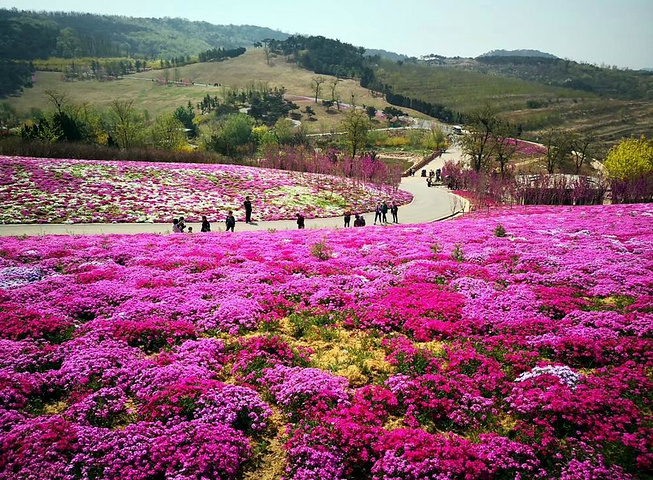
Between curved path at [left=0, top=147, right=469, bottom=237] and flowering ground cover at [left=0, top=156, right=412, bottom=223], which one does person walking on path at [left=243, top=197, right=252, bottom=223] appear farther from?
flowering ground cover at [left=0, top=156, right=412, bottom=223]

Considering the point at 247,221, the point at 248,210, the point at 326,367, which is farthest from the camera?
the point at 247,221

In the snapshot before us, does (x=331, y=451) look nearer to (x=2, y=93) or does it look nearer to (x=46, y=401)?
(x=46, y=401)

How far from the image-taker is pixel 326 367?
32.2ft

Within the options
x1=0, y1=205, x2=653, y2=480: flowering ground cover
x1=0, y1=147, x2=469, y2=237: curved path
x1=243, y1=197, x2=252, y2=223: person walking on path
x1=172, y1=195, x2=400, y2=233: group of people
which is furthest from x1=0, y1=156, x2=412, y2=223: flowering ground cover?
x1=0, y1=205, x2=653, y2=480: flowering ground cover

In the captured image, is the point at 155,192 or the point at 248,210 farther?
the point at 155,192

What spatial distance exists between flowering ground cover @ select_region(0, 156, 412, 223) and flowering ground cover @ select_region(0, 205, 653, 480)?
61.4ft

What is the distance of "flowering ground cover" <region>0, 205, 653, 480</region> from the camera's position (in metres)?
6.75

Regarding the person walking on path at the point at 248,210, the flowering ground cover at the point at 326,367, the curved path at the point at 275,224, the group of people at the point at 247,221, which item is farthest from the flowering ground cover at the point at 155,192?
the flowering ground cover at the point at 326,367

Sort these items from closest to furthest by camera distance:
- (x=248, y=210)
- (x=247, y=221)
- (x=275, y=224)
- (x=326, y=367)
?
(x=326, y=367)
(x=248, y=210)
(x=275, y=224)
(x=247, y=221)

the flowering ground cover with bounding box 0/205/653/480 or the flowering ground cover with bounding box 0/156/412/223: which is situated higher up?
the flowering ground cover with bounding box 0/156/412/223

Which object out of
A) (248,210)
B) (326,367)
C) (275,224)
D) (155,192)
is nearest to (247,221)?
(248,210)

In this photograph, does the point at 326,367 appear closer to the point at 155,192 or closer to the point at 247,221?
the point at 247,221

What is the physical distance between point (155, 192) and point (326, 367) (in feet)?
120

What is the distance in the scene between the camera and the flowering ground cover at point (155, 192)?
3362 centimetres
